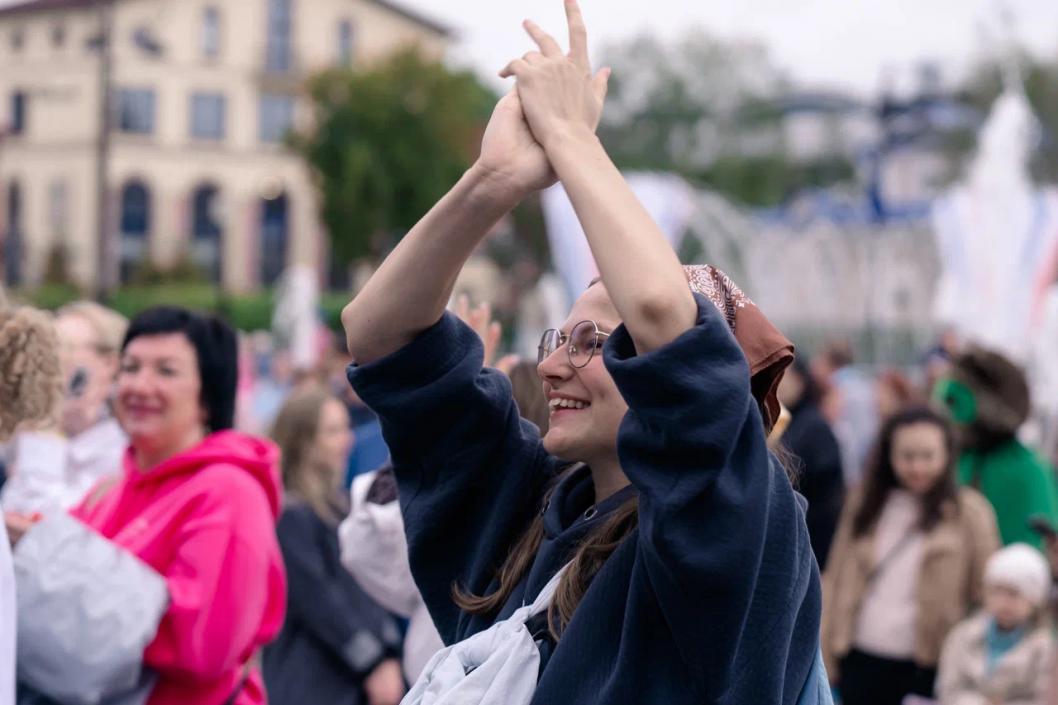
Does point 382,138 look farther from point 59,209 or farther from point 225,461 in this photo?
point 225,461

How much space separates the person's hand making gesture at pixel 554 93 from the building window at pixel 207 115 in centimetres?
5972

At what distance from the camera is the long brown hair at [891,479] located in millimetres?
6219

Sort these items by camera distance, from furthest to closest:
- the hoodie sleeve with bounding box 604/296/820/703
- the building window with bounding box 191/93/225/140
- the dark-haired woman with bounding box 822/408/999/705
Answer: the building window with bounding box 191/93/225/140, the dark-haired woman with bounding box 822/408/999/705, the hoodie sleeve with bounding box 604/296/820/703

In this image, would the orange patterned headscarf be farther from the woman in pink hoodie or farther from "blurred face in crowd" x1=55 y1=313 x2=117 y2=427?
"blurred face in crowd" x1=55 y1=313 x2=117 y2=427

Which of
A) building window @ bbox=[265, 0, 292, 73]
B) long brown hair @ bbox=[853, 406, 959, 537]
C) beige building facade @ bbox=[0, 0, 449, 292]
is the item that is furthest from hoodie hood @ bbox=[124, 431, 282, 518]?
building window @ bbox=[265, 0, 292, 73]

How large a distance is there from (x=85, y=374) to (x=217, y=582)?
1865mm

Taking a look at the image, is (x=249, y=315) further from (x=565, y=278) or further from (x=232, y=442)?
(x=232, y=442)

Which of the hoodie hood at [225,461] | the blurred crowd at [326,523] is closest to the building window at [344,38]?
the blurred crowd at [326,523]

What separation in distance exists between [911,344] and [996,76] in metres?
38.0

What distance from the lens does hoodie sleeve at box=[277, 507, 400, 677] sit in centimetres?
529

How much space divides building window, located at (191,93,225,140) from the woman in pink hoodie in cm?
5780

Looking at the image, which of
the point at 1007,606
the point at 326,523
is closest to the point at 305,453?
the point at 326,523

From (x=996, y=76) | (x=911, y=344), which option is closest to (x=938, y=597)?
(x=911, y=344)

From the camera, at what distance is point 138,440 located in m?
4.30
